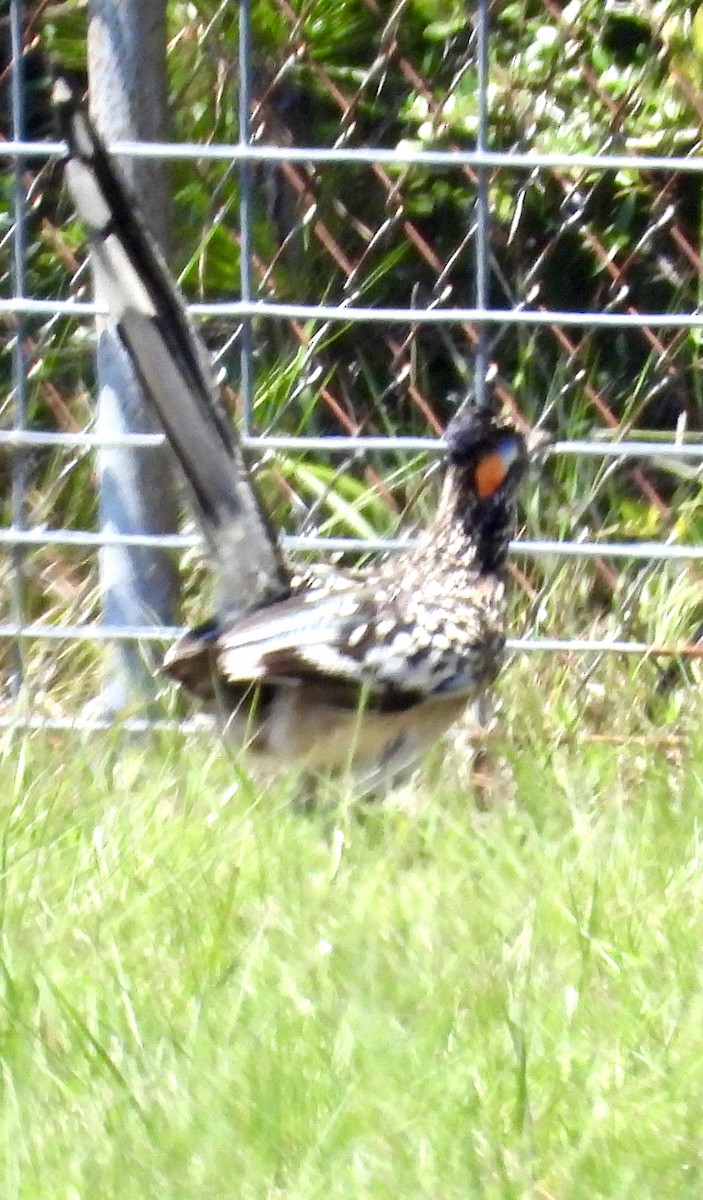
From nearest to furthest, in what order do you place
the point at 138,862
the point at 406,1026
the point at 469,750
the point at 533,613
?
the point at 406,1026
the point at 138,862
the point at 469,750
the point at 533,613

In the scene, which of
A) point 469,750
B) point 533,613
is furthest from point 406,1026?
point 533,613

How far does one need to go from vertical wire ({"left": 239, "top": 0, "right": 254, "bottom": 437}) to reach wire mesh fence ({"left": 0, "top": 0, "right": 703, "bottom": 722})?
27 centimetres

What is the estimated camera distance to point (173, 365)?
3885 mm

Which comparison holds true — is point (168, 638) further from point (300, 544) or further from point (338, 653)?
point (338, 653)

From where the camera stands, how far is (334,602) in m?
3.96

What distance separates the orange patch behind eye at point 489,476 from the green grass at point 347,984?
62cm

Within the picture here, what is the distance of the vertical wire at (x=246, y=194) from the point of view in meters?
4.00

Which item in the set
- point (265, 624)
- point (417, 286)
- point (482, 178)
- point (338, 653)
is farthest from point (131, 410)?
point (417, 286)

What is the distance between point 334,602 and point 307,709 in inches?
8.5

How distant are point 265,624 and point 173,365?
518 mm

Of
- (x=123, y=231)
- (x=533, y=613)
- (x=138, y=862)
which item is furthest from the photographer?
(x=533, y=613)

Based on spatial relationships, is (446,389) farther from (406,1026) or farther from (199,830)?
(406,1026)

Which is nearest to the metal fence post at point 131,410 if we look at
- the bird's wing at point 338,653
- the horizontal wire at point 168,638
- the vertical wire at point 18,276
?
the horizontal wire at point 168,638

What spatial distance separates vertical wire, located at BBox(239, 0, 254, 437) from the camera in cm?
400
